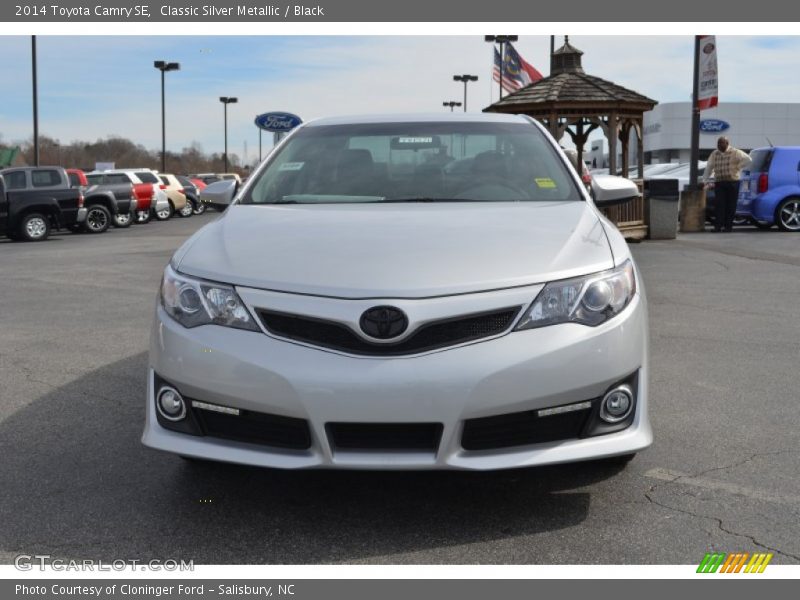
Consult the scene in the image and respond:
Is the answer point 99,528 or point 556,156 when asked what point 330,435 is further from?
point 556,156

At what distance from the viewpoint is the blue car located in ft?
63.2

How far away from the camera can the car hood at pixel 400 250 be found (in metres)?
3.44

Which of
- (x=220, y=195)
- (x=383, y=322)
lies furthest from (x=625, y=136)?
(x=383, y=322)

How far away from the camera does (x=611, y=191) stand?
16.7 feet

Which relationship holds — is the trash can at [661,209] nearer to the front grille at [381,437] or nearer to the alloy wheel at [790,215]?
the alloy wheel at [790,215]

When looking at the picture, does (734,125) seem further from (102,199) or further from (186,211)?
(102,199)

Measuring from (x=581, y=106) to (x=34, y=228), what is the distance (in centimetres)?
1217

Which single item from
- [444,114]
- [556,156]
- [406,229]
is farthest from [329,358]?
[444,114]

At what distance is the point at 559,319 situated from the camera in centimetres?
342

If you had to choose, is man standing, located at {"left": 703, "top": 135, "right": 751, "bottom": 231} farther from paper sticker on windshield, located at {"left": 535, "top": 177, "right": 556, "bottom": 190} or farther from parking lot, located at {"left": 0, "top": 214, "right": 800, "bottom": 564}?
paper sticker on windshield, located at {"left": 535, "top": 177, "right": 556, "bottom": 190}

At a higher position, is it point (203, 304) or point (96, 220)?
point (203, 304)

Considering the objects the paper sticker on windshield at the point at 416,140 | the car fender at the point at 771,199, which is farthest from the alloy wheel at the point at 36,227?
the paper sticker on windshield at the point at 416,140

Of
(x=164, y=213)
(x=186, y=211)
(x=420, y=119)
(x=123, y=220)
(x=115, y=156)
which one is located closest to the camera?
(x=420, y=119)

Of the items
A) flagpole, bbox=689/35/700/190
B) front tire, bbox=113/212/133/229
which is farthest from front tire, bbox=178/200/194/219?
flagpole, bbox=689/35/700/190
